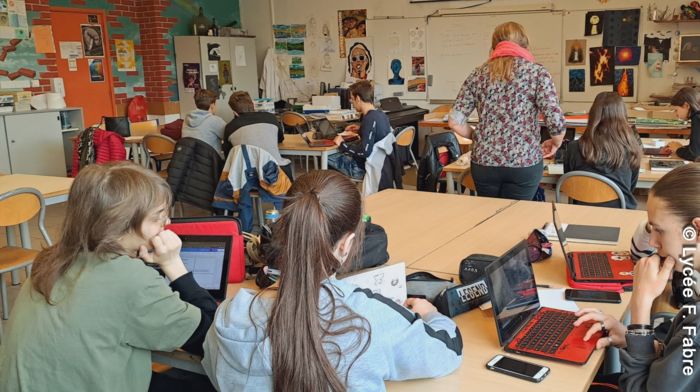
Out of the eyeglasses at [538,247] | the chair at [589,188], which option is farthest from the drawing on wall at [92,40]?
the eyeglasses at [538,247]

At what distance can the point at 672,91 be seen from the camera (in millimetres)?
7035

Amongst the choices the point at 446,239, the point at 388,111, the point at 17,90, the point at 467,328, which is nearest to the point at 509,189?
the point at 446,239

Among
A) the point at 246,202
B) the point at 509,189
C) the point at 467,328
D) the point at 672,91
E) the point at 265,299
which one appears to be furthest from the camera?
the point at 672,91

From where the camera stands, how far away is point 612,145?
3.37 metres

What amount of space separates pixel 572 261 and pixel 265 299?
1168mm

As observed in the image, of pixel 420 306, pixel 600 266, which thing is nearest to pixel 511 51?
pixel 600 266

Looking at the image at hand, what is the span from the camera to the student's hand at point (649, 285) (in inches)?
59.4

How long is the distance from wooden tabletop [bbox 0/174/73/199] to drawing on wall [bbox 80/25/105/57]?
3998 millimetres

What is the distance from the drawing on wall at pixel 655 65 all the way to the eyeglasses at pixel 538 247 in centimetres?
564

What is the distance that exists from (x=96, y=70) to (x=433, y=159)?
5117mm

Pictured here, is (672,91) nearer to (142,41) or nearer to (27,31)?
(142,41)

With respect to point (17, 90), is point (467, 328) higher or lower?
lower

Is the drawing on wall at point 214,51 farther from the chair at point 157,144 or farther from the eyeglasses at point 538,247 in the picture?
the eyeglasses at point 538,247

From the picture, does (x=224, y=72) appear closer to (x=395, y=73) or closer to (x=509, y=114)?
(x=395, y=73)
